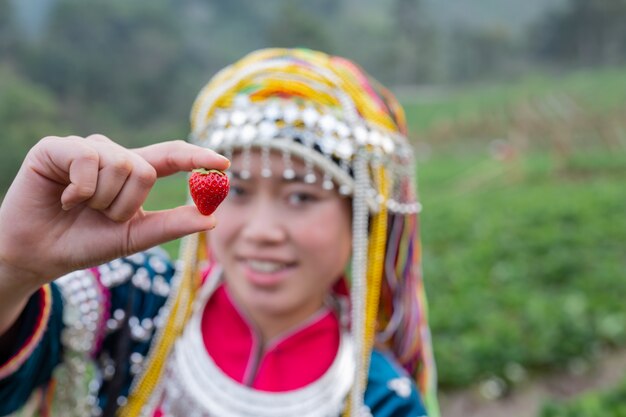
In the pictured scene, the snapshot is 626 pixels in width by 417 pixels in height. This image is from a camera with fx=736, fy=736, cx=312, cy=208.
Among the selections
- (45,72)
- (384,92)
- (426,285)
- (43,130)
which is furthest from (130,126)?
(384,92)

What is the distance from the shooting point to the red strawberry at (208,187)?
1.01m

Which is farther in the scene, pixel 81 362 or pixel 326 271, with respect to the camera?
pixel 326 271

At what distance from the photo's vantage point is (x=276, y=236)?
5.51ft

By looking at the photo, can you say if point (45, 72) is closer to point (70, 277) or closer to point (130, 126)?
point (130, 126)

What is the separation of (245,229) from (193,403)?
44 centimetres

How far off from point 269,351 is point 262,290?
18 centimetres

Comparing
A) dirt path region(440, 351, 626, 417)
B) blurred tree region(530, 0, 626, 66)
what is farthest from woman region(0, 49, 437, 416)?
blurred tree region(530, 0, 626, 66)

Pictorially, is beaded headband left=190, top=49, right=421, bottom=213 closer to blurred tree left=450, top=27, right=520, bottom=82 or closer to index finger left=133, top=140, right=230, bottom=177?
index finger left=133, top=140, right=230, bottom=177

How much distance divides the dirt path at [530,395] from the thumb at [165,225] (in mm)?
2671

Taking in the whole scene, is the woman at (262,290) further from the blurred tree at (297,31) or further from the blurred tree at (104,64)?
the blurred tree at (297,31)

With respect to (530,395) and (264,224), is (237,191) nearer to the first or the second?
(264,224)

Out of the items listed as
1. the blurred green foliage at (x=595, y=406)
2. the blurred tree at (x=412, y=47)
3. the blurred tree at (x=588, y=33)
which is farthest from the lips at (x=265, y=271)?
the blurred tree at (x=412, y=47)

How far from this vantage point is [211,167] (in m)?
1.03

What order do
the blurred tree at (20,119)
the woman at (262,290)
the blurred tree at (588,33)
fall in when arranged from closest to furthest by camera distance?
the woman at (262,290) → the blurred tree at (20,119) → the blurred tree at (588,33)
